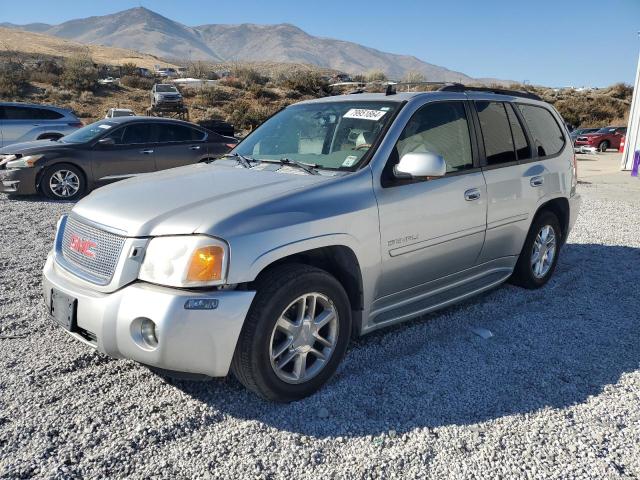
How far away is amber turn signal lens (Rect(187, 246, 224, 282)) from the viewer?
8.93ft

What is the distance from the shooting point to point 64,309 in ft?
10.1

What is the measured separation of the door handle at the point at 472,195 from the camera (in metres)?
4.01

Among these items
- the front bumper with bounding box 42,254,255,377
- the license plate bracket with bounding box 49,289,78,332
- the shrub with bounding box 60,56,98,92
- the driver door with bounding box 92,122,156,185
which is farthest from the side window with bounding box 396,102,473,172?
the shrub with bounding box 60,56,98,92

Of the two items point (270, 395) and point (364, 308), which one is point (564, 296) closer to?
point (364, 308)

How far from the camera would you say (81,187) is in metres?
9.71

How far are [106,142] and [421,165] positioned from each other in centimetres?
779

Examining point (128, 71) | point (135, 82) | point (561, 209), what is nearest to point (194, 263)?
point (561, 209)

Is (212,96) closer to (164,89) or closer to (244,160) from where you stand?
(164,89)

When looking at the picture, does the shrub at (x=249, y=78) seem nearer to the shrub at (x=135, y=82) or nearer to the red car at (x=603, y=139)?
the shrub at (x=135, y=82)

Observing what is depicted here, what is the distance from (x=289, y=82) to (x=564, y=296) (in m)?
40.0

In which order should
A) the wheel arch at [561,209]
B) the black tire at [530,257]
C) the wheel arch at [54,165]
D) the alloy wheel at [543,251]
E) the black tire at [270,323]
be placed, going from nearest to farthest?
the black tire at [270,323], the black tire at [530,257], the alloy wheel at [543,251], the wheel arch at [561,209], the wheel arch at [54,165]

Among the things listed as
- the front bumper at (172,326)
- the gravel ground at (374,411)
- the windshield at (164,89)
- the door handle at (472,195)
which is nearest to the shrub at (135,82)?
the windshield at (164,89)

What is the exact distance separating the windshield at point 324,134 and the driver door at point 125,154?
6053 millimetres

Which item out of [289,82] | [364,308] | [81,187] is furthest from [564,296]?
[289,82]
